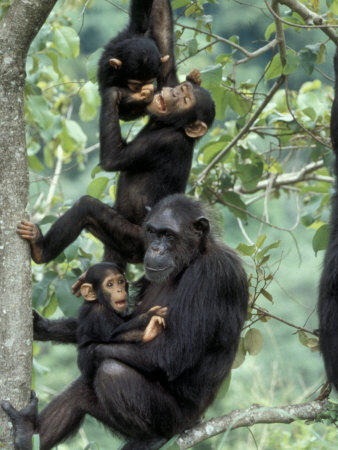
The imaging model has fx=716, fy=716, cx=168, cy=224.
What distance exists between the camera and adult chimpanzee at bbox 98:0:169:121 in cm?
430

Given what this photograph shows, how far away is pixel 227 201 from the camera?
5.91 meters

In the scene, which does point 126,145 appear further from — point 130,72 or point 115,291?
point 115,291

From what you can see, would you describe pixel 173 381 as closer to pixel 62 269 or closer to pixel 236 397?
pixel 62 269

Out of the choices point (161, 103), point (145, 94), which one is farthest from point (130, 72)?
point (161, 103)

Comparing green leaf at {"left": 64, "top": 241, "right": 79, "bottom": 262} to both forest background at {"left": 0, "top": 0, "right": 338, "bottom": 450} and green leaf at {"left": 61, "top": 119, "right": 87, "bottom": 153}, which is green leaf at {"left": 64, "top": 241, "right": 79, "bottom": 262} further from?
green leaf at {"left": 61, "top": 119, "right": 87, "bottom": 153}

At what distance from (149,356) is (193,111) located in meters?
1.53

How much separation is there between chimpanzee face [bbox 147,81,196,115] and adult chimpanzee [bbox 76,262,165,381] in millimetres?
1010

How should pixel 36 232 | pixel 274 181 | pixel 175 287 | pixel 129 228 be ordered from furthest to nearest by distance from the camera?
1. pixel 274 181
2. pixel 129 228
3. pixel 175 287
4. pixel 36 232

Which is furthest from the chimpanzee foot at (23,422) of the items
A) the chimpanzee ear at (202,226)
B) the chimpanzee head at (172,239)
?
the chimpanzee ear at (202,226)

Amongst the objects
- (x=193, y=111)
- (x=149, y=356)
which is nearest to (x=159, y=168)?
(x=193, y=111)

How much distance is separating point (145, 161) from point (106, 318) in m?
1.00

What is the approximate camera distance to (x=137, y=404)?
3.78 metres

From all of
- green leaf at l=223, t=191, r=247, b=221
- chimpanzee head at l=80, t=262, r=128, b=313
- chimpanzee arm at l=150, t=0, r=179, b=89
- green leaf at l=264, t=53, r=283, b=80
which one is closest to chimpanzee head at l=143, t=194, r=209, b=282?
chimpanzee head at l=80, t=262, r=128, b=313

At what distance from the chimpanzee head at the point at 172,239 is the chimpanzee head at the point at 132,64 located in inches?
33.8
